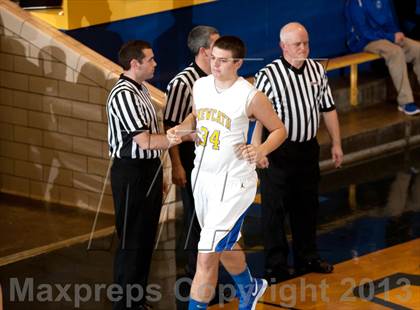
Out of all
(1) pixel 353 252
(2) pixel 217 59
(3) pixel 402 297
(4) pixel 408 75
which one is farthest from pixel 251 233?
(4) pixel 408 75

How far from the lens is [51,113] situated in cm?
1184

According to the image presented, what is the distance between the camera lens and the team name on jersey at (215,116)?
844 centimetres

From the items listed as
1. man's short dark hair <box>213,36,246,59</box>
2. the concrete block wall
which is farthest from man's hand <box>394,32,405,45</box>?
man's short dark hair <box>213,36,246,59</box>

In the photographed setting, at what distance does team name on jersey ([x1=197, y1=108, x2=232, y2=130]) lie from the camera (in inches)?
332

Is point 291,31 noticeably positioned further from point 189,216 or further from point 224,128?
point 189,216

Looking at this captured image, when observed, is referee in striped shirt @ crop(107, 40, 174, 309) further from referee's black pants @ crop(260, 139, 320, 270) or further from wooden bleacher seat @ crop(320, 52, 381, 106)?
wooden bleacher seat @ crop(320, 52, 381, 106)

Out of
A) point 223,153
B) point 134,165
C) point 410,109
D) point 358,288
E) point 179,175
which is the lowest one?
point 358,288

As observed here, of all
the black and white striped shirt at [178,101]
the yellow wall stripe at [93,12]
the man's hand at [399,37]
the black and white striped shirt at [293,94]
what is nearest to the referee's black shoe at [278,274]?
the black and white striped shirt at [293,94]

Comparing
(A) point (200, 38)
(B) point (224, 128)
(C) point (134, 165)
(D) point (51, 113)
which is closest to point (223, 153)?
(B) point (224, 128)

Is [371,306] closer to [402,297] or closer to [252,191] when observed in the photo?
[402,297]

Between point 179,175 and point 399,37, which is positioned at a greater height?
point 399,37

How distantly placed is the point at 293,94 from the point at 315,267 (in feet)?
4.92

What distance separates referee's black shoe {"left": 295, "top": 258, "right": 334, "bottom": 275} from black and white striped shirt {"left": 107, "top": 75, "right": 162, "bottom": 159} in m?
1.80

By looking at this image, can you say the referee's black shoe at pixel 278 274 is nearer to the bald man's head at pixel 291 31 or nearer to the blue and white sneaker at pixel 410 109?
the bald man's head at pixel 291 31
